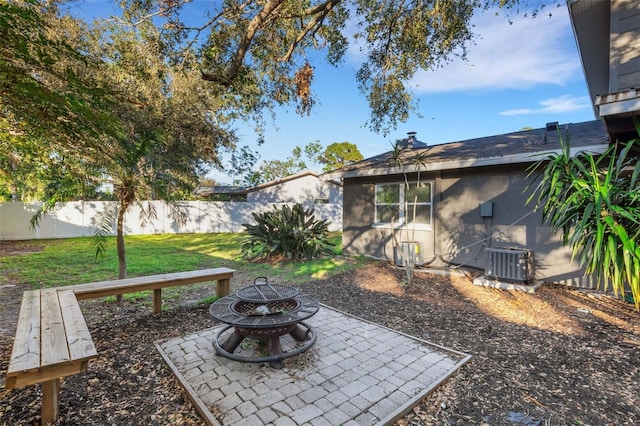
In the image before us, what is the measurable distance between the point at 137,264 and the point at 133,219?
883 centimetres

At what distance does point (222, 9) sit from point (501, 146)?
6747 mm

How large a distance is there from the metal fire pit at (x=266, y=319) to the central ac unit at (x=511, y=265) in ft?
13.8

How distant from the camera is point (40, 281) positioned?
620cm

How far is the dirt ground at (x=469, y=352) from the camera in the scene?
2299 millimetres

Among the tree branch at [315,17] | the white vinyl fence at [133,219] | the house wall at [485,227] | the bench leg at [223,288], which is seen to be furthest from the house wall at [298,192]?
the bench leg at [223,288]

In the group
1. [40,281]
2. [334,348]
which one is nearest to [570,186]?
[334,348]

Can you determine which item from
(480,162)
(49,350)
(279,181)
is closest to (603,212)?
(480,162)

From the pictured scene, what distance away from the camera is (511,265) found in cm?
568

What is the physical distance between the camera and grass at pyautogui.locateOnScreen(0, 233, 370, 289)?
6.71m

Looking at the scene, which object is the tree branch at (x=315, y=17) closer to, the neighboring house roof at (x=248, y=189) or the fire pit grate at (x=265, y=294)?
the fire pit grate at (x=265, y=294)

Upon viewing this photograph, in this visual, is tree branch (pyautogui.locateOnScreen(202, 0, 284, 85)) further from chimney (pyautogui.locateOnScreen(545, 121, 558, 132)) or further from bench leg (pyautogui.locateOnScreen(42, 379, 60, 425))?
chimney (pyautogui.locateOnScreen(545, 121, 558, 132))

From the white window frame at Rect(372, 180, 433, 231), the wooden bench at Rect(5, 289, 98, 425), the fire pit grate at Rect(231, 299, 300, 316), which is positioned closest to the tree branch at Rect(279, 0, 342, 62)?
the white window frame at Rect(372, 180, 433, 231)

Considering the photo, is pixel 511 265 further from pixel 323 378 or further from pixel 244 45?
pixel 244 45

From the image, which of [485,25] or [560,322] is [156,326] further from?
[485,25]
